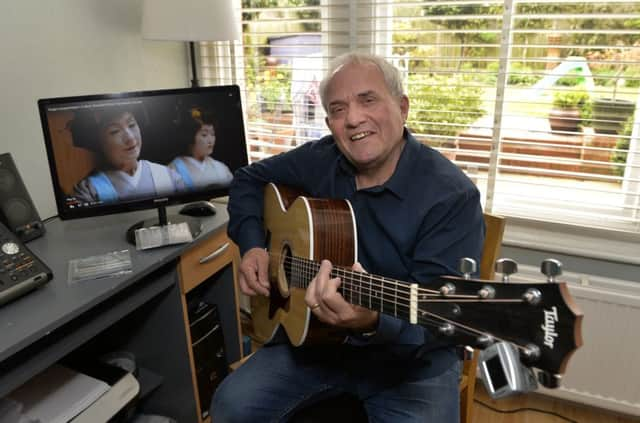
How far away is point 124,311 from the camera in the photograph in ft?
4.54

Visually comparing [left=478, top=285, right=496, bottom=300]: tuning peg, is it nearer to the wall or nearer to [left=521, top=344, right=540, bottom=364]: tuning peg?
[left=521, top=344, right=540, bottom=364]: tuning peg

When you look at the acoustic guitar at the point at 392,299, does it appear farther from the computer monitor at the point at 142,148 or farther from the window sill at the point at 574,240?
the window sill at the point at 574,240

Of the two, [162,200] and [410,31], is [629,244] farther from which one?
[162,200]

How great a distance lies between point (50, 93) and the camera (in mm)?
1768

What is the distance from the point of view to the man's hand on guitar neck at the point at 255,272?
1.44 metres

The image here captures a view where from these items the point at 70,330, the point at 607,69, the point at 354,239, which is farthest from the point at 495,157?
the point at 70,330

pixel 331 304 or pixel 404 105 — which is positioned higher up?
pixel 404 105

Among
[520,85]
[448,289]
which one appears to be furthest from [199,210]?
[520,85]

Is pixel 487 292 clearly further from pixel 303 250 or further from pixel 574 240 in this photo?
pixel 574 240

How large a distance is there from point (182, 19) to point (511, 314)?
5.08 feet

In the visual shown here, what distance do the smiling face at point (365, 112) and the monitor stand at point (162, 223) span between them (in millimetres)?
591

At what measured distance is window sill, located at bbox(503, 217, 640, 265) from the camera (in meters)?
1.73

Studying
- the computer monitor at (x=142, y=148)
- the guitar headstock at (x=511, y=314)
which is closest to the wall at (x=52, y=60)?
the computer monitor at (x=142, y=148)

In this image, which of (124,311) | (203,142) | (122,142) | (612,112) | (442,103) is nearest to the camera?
(124,311)
